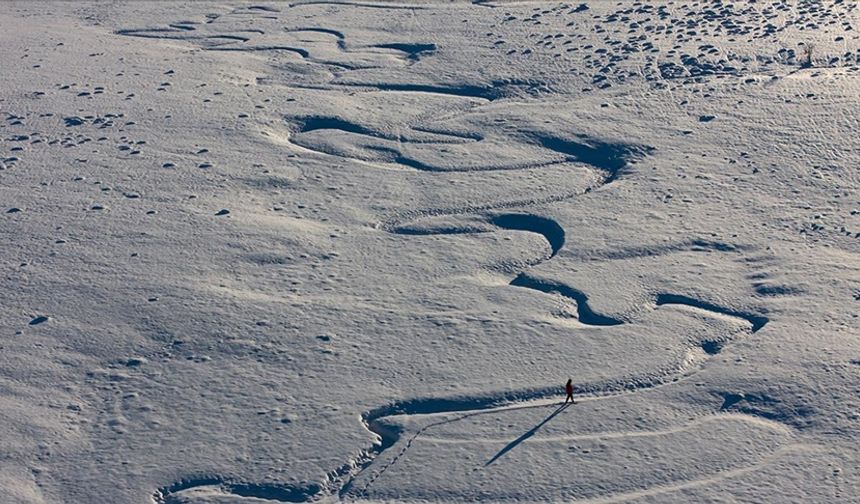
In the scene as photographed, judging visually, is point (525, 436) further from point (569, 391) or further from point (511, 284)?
point (511, 284)

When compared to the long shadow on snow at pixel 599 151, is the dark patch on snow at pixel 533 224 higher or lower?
lower

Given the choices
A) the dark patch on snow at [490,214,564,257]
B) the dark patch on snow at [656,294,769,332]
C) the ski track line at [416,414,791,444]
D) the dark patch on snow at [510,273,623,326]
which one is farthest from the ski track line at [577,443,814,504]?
the dark patch on snow at [490,214,564,257]

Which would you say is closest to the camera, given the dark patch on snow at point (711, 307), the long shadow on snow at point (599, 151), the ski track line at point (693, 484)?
the ski track line at point (693, 484)

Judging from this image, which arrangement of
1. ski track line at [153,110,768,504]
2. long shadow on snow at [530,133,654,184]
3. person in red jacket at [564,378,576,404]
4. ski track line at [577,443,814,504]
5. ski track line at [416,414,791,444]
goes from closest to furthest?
ski track line at [577,443,814,504] < ski track line at [153,110,768,504] < ski track line at [416,414,791,444] < person in red jacket at [564,378,576,404] < long shadow on snow at [530,133,654,184]

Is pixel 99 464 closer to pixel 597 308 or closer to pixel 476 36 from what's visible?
pixel 597 308

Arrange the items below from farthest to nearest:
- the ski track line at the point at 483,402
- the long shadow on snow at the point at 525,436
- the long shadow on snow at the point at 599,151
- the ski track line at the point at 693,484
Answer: the long shadow on snow at the point at 599,151 → the long shadow on snow at the point at 525,436 → the ski track line at the point at 483,402 → the ski track line at the point at 693,484

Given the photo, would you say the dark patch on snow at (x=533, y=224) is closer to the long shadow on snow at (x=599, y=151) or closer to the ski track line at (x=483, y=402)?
the ski track line at (x=483, y=402)

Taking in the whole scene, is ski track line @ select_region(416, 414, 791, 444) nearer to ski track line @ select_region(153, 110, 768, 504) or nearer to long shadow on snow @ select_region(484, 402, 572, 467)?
long shadow on snow @ select_region(484, 402, 572, 467)

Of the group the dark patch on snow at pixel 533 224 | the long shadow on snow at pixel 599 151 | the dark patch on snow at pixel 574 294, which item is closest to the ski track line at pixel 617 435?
the dark patch on snow at pixel 574 294

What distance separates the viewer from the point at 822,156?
9.06m

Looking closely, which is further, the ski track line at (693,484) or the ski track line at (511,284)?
the ski track line at (511,284)

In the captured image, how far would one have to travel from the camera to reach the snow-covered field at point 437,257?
20.3ft

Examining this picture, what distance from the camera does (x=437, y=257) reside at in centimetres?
802

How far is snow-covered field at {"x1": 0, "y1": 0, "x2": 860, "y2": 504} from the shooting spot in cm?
620
